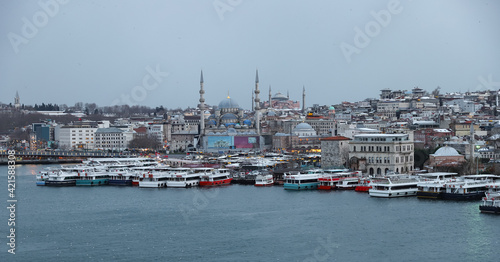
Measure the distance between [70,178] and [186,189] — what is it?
15.0 feet

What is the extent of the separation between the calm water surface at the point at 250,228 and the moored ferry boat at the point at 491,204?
0.26 metres

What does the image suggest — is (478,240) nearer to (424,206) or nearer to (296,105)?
(424,206)

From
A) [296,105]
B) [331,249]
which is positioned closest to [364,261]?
[331,249]

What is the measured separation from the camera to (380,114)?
5188 centimetres

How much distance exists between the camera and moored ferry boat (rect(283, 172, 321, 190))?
76.4ft

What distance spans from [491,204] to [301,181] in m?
6.95

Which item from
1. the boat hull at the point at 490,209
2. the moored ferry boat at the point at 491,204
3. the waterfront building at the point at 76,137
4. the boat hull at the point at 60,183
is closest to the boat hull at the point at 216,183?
the boat hull at the point at 60,183

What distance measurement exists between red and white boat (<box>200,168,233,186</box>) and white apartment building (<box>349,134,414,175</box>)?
153 inches

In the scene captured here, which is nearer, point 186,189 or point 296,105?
point 186,189

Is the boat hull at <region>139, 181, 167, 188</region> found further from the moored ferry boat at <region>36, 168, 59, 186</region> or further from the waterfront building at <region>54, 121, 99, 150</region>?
the waterfront building at <region>54, 121, 99, 150</region>

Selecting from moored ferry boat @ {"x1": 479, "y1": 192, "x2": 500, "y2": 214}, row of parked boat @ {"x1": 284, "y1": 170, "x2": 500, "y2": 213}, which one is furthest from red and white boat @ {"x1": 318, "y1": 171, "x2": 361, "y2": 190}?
moored ferry boat @ {"x1": 479, "y1": 192, "x2": 500, "y2": 214}

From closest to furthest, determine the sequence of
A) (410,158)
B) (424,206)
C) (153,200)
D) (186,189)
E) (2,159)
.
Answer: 1. (424,206)
2. (153,200)
3. (186,189)
4. (410,158)
5. (2,159)

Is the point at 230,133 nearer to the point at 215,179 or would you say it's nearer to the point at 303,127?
the point at 303,127

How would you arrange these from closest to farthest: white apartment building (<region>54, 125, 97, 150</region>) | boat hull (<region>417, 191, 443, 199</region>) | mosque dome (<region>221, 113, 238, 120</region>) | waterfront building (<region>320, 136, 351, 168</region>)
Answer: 1. boat hull (<region>417, 191, 443, 199</region>)
2. waterfront building (<region>320, 136, 351, 168</region>)
3. mosque dome (<region>221, 113, 238, 120</region>)
4. white apartment building (<region>54, 125, 97, 150</region>)
